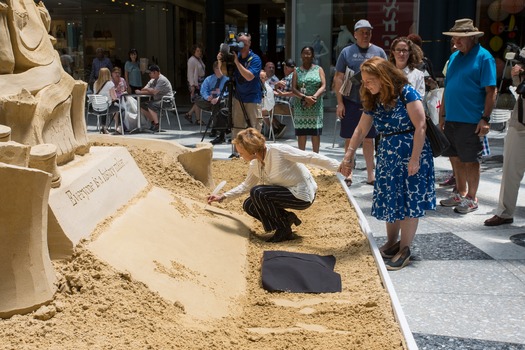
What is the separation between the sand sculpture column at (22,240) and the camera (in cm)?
313

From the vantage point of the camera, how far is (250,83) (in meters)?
7.86

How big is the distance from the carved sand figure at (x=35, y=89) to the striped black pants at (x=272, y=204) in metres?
1.34

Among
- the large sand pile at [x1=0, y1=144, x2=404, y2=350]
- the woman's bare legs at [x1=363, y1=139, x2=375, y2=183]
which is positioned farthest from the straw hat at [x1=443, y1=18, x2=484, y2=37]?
the large sand pile at [x1=0, y1=144, x2=404, y2=350]

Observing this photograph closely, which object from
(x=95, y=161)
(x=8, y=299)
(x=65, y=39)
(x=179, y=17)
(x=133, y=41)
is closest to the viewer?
(x=8, y=299)

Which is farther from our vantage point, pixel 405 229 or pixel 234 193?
pixel 234 193

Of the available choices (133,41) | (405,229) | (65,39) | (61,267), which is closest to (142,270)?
(61,267)

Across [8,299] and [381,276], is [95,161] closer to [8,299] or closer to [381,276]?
[8,299]

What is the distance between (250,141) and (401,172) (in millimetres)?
1087

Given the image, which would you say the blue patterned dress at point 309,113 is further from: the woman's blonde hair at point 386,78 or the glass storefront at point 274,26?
the glass storefront at point 274,26

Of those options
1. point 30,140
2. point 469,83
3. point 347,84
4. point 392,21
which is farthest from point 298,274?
point 392,21

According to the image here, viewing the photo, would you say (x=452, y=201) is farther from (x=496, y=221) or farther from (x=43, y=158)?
(x=43, y=158)

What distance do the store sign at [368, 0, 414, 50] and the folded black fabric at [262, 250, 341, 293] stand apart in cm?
910

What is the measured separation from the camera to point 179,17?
1869cm

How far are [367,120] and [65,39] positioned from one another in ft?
39.8
